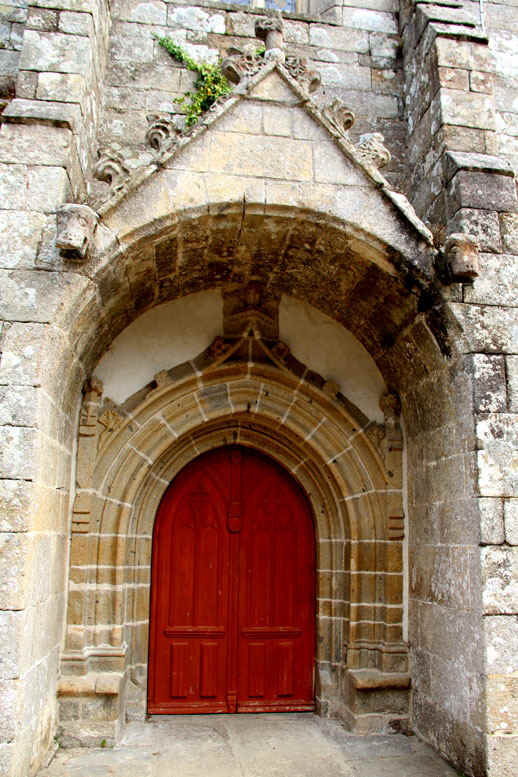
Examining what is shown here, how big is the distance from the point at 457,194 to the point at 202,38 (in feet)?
8.24

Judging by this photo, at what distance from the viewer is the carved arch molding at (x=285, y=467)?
4555 millimetres

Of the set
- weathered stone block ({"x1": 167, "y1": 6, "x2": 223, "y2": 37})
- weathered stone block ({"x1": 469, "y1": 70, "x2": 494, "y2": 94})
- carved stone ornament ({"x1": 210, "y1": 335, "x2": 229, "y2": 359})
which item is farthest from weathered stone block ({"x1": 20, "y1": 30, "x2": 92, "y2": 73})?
weathered stone block ({"x1": 469, "y1": 70, "x2": 494, "y2": 94})

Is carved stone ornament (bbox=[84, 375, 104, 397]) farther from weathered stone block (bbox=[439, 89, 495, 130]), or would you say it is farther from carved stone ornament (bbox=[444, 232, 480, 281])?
weathered stone block (bbox=[439, 89, 495, 130])

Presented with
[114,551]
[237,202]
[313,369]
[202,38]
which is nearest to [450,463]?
[313,369]

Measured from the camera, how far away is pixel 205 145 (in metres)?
3.91

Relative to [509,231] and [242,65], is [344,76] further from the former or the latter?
[509,231]

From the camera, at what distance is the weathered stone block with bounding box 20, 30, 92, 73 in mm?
3971

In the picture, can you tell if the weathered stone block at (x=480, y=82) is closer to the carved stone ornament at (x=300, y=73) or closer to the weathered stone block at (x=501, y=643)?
the carved stone ornament at (x=300, y=73)

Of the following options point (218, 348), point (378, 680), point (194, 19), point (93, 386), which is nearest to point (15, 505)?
point (93, 386)

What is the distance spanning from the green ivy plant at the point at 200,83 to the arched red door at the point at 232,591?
101 inches

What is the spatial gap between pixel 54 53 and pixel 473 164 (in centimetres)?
256

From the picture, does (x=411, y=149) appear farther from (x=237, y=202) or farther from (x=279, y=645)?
(x=279, y=645)

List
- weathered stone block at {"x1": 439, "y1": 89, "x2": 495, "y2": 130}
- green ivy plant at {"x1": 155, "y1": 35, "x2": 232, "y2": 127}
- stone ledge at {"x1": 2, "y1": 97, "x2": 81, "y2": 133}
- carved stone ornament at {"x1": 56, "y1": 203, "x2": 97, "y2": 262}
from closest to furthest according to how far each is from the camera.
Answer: carved stone ornament at {"x1": 56, "y1": 203, "x2": 97, "y2": 262} → stone ledge at {"x1": 2, "y1": 97, "x2": 81, "y2": 133} → weathered stone block at {"x1": 439, "y1": 89, "x2": 495, "y2": 130} → green ivy plant at {"x1": 155, "y1": 35, "x2": 232, "y2": 127}

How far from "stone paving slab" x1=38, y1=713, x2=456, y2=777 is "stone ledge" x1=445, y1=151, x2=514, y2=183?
3.49 metres
